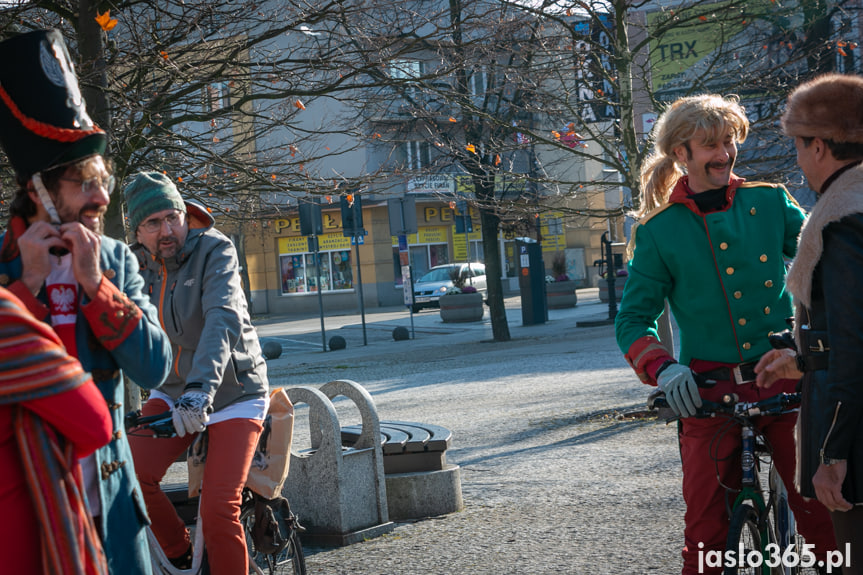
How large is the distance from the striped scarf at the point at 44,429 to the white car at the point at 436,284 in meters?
33.6

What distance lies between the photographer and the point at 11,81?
2.33 metres

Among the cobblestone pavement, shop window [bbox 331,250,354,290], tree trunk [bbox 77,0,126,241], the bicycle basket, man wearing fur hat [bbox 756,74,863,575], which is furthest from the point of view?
A: shop window [bbox 331,250,354,290]

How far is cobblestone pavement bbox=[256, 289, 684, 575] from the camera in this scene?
5.25 m

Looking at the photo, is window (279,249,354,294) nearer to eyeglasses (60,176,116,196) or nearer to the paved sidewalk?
the paved sidewalk

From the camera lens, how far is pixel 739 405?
10.6 feet

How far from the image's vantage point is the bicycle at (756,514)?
125 inches

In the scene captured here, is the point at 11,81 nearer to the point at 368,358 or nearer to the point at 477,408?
the point at 477,408

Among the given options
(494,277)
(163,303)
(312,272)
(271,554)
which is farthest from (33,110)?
(312,272)

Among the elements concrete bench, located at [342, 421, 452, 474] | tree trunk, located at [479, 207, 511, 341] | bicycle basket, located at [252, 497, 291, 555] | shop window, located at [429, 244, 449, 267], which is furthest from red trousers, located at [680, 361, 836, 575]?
shop window, located at [429, 244, 449, 267]

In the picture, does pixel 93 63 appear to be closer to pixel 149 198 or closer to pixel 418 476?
pixel 418 476

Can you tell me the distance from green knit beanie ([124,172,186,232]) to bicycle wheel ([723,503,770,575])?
7.49 ft

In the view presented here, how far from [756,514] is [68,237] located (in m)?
2.26

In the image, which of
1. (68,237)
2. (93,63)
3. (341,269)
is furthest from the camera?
(341,269)

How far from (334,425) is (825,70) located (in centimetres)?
886
